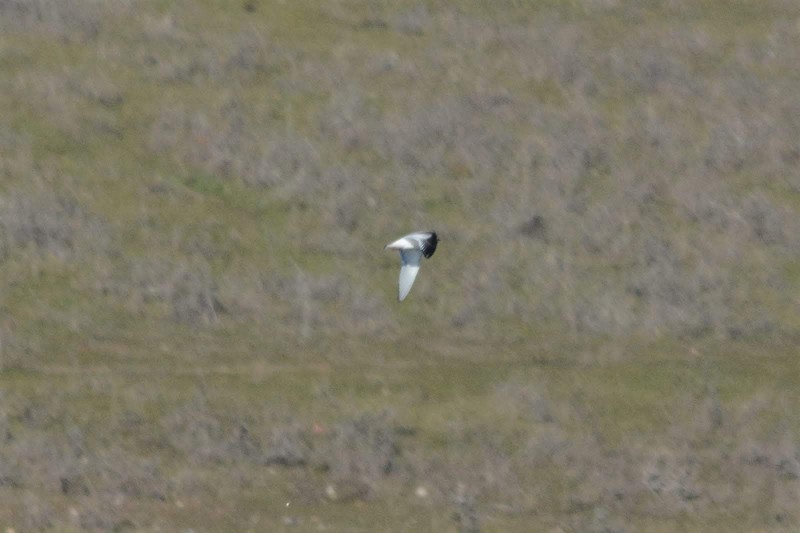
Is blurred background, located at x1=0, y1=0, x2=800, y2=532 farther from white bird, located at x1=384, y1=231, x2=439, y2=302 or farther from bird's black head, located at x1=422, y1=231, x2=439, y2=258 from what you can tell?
bird's black head, located at x1=422, y1=231, x2=439, y2=258

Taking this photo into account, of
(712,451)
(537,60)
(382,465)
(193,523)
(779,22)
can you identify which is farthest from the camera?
(779,22)

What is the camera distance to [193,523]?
15648 mm

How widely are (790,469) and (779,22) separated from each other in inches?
551

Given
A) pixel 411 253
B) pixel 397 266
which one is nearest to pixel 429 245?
pixel 411 253

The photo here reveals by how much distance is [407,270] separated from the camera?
20250 mm

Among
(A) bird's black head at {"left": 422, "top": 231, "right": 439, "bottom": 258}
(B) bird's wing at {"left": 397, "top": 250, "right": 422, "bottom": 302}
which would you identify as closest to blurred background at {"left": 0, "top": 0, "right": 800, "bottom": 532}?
(B) bird's wing at {"left": 397, "top": 250, "right": 422, "bottom": 302}

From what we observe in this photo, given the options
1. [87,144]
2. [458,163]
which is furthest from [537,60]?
[87,144]

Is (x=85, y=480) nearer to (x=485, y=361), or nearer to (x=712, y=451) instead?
(x=485, y=361)

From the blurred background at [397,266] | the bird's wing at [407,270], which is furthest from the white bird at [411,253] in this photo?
the blurred background at [397,266]

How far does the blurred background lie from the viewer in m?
16.9

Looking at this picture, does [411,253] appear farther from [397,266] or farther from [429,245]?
[397,266]

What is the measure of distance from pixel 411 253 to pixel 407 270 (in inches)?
8.2

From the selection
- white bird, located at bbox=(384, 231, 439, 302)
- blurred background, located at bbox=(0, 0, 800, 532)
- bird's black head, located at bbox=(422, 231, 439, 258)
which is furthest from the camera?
bird's black head, located at bbox=(422, 231, 439, 258)

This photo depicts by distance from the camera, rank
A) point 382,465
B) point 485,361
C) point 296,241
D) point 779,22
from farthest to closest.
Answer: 1. point 779,22
2. point 296,241
3. point 485,361
4. point 382,465
